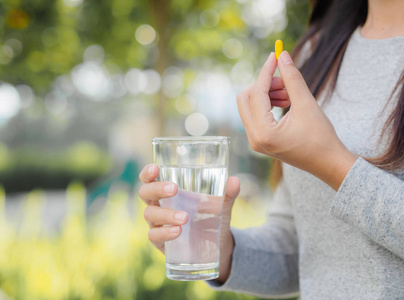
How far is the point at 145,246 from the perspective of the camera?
2918mm

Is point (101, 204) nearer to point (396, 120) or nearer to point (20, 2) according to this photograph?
point (20, 2)

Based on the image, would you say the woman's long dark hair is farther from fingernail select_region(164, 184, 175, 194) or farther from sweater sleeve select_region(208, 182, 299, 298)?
fingernail select_region(164, 184, 175, 194)

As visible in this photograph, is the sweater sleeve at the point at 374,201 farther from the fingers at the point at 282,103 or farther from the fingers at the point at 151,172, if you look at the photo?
the fingers at the point at 151,172

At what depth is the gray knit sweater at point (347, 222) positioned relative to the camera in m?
0.93

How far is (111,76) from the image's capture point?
8.40 meters

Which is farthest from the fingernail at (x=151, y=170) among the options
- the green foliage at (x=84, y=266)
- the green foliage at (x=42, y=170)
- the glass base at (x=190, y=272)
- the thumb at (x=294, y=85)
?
the green foliage at (x=42, y=170)

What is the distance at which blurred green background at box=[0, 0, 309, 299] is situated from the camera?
2637 millimetres

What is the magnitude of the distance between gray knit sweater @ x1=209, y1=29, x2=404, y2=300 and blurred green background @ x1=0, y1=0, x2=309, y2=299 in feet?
4.01

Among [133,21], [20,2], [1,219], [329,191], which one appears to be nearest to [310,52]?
[329,191]

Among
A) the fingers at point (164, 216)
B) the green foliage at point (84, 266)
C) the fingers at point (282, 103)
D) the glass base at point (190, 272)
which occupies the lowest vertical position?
the green foliage at point (84, 266)

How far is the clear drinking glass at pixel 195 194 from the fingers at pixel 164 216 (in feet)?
0.09

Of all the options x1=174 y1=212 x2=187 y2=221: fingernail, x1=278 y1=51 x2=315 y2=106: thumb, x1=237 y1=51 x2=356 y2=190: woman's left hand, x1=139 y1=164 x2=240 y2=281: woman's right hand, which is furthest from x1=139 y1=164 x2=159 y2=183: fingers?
x1=278 y1=51 x2=315 y2=106: thumb

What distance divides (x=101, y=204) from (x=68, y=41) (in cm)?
222

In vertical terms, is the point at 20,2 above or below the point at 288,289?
above
